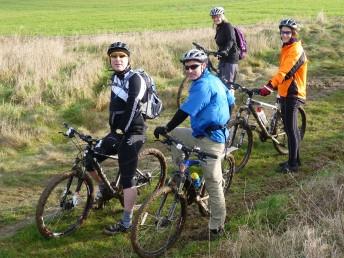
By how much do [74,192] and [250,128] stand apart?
10.3ft

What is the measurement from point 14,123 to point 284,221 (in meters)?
5.71

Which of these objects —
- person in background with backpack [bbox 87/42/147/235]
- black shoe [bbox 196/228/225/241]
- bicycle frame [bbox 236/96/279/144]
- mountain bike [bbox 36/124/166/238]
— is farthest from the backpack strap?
black shoe [bbox 196/228/225/241]

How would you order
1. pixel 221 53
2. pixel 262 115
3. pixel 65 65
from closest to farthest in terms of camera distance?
1. pixel 262 115
2. pixel 221 53
3. pixel 65 65

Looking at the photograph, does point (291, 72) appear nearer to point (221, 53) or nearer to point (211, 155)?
point (221, 53)

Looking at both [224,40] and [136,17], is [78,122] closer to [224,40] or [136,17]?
[224,40]

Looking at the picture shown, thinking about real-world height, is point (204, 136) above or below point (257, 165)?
above

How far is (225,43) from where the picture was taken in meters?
9.56

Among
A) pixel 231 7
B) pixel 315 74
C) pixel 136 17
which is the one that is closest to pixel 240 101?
pixel 315 74

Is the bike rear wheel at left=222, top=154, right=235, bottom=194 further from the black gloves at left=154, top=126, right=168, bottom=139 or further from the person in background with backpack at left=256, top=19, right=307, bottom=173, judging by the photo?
the black gloves at left=154, top=126, right=168, bottom=139

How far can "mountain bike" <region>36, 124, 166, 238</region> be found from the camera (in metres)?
5.56

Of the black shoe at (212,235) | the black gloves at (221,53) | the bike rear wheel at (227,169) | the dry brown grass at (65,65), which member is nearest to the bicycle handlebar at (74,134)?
the black shoe at (212,235)

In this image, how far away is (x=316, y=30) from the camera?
19.3 m

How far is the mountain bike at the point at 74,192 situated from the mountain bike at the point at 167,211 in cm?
82

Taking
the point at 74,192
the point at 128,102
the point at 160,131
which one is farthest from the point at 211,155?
the point at 74,192
